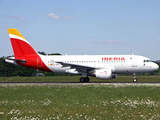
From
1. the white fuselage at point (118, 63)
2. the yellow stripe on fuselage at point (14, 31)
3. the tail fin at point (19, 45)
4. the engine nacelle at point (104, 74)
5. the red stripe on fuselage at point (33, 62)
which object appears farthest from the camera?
the yellow stripe on fuselage at point (14, 31)

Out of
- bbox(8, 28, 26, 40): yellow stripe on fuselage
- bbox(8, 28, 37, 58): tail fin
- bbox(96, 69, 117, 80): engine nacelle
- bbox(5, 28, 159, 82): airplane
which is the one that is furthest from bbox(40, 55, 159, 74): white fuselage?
bbox(8, 28, 26, 40): yellow stripe on fuselage

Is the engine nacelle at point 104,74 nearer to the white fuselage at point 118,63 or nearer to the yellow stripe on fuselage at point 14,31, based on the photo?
the white fuselage at point 118,63

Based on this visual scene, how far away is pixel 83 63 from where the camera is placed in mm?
31859

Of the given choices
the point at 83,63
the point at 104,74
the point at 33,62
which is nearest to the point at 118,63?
the point at 104,74

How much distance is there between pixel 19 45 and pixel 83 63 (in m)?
9.54

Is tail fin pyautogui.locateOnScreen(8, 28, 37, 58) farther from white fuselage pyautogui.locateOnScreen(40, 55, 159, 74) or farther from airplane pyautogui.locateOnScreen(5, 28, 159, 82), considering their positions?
white fuselage pyautogui.locateOnScreen(40, 55, 159, 74)

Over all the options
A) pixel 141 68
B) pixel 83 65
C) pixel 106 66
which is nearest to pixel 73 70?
pixel 83 65

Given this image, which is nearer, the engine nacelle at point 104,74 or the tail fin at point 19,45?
the engine nacelle at point 104,74

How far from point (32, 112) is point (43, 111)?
0.49 meters

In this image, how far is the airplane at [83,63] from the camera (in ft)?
100

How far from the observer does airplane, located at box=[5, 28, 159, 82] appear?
3059 cm

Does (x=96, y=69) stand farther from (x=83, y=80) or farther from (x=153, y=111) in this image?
(x=153, y=111)

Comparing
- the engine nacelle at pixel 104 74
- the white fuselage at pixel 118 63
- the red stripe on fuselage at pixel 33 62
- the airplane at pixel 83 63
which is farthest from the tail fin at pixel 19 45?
the engine nacelle at pixel 104 74

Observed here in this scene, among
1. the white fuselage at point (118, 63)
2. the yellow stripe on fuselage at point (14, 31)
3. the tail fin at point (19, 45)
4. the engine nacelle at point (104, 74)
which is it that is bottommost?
the engine nacelle at point (104, 74)
